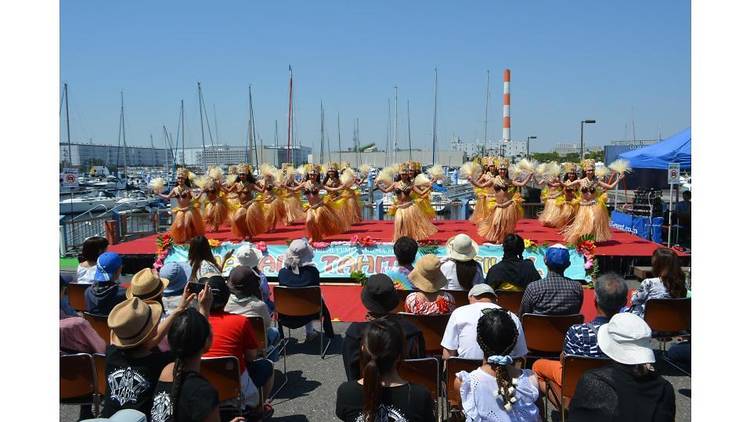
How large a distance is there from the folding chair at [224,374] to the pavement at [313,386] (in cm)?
99

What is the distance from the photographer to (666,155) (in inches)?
462

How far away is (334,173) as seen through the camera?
42.4 ft

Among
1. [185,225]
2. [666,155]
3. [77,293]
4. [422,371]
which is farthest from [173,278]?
[666,155]

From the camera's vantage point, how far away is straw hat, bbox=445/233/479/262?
208 inches

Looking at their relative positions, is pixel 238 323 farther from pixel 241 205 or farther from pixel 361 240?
pixel 241 205

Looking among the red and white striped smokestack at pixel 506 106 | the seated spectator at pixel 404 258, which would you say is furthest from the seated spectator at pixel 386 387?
the red and white striped smokestack at pixel 506 106

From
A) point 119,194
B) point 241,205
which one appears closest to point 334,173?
point 241,205

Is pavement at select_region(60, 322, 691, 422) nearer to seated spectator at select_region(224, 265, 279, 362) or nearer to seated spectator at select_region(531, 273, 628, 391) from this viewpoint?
seated spectator at select_region(224, 265, 279, 362)

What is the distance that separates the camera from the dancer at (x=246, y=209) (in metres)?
11.5

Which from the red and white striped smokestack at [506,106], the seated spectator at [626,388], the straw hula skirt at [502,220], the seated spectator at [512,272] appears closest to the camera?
the seated spectator at [626,388]

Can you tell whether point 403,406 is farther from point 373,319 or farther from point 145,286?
point 145,286

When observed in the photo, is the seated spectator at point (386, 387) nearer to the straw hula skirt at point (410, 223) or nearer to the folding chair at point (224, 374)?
the folding chair at point (224, 374)

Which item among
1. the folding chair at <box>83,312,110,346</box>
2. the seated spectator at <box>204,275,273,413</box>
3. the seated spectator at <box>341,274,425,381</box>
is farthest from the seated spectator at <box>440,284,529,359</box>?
the folding chair at <box>83,312,110,346</box>

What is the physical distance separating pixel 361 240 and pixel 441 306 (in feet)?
18.2
